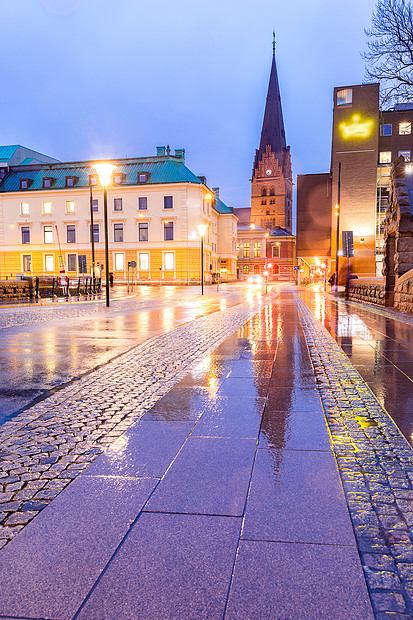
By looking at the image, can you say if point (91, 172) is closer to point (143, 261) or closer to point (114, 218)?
point (114, 218)

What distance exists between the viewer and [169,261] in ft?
180

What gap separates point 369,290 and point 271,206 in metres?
95.2

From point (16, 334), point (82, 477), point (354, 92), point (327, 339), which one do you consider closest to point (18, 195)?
point (354, 92)

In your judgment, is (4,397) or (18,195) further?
(18,195)

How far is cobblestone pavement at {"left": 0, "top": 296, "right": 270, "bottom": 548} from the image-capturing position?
9.48 feet

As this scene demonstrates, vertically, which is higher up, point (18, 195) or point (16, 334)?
point (18, 195)

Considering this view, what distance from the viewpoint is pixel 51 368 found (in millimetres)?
6883

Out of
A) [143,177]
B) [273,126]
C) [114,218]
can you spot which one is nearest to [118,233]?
[114,218]

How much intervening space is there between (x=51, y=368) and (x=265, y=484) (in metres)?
4.80

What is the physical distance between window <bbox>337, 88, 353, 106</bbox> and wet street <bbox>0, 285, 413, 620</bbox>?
5154cm

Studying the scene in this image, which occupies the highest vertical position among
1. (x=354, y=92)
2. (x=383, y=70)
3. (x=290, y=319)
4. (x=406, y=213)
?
(x=354, y=92)

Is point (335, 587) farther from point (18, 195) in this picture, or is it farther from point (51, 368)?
point (18, 195)

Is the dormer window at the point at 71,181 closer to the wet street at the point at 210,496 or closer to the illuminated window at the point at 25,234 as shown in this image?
the illuminated window at the point at 25,234

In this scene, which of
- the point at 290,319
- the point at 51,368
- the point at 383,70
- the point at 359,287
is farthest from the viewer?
the point at 359,287
